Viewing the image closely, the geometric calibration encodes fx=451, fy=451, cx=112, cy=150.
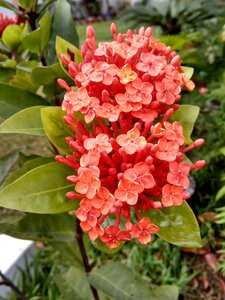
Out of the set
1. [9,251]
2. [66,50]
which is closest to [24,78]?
[66,50]

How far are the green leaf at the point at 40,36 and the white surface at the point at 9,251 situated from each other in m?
1.17

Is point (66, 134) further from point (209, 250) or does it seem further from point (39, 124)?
point (209, 250)

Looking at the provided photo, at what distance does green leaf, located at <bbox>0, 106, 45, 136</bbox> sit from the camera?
101cm

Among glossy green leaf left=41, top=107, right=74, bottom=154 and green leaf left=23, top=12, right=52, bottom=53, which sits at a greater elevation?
green leaf left=23, top=12, right=52, bottom=53

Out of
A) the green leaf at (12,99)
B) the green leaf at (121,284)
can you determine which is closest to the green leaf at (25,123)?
the green leaf at (12,99)

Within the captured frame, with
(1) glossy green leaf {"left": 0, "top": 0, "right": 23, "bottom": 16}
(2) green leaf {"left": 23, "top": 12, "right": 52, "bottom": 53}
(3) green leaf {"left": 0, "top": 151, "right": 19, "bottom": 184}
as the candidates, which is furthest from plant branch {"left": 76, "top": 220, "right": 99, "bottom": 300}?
(1) glossy green leaf {"left": 0, "top": 0, "right": 23, "bottom": 16}

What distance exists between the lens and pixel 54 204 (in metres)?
0.99

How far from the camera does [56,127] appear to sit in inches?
39.6

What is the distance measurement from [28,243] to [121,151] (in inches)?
57.4

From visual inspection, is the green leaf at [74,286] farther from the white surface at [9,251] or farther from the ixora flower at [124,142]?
the ixora flower at [124,142]

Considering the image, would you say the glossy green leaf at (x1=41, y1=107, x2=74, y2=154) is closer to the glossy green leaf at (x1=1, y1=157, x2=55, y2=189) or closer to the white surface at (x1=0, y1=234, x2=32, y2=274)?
the glossy green leaf at (x1=1, y1=157, x2=55, y2=189)

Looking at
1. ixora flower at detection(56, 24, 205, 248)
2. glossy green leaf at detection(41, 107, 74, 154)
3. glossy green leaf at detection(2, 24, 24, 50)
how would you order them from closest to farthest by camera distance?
ixora flower at detection(56, 24, 205, 248)
glossy green leaf at detection(41, 107, 74, 154)
glossy green leaf at detection(2, 24, 24, 50)

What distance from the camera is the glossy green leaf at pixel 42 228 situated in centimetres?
127

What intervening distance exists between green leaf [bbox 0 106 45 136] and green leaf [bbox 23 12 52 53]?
9.5 inches
